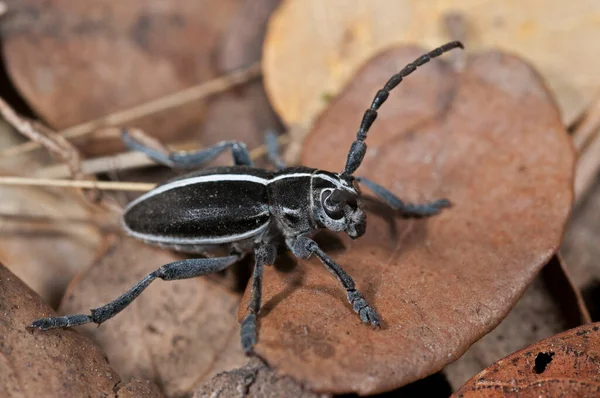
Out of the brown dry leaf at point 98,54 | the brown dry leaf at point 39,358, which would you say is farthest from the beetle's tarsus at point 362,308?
the brown dry leaf at point 98,54

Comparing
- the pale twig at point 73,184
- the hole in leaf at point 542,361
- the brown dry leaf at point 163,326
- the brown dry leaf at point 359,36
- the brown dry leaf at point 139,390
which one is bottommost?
the brown dry leaf at point 163,326

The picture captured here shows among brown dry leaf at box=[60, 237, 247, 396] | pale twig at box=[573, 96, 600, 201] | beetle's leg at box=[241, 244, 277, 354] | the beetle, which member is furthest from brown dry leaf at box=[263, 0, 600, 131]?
brown dry leaf at box=[60, 237, 247, 396]

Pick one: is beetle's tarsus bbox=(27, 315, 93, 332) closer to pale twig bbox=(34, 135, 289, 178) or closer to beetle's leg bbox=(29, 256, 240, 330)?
beetle's leg bbox=(29, 256, 240, 330)

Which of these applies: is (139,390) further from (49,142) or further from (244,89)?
(244,89)

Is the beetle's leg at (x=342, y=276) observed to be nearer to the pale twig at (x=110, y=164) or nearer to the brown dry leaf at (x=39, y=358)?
the brown dry leaf at (x=39, y=358)

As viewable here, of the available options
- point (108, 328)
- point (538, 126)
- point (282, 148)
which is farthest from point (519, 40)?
point (108, 328)

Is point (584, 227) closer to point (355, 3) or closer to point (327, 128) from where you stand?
point (327, 128)
